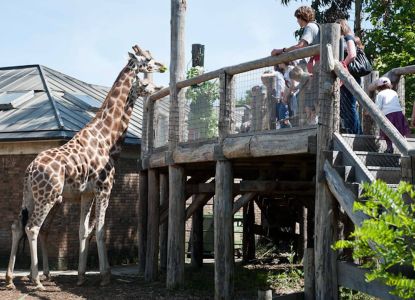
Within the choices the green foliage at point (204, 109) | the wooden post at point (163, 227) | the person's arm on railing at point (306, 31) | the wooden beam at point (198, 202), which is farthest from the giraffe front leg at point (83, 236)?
the person's arm on railing at point (306, 31)

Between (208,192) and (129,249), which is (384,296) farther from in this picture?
(129,249)

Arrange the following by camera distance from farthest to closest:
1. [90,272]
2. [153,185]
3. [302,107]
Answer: [90,272] < [153,185] < [302,107]

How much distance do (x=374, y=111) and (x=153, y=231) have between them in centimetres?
679

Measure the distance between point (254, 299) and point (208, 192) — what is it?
7.23ft

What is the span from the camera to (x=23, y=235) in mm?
12891

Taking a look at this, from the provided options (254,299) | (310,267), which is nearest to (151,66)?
(254,299)

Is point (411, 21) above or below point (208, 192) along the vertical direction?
above

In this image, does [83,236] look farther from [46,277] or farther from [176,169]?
[176,169]

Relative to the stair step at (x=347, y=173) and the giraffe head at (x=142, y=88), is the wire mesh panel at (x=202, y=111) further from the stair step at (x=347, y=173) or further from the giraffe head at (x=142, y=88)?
the stair step at (x=347, y=173)

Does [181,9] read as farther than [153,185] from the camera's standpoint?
No

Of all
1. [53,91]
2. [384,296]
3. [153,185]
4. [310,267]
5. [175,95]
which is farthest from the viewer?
[53,91]

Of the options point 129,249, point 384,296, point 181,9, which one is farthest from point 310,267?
point 129,249

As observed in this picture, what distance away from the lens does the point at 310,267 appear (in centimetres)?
846

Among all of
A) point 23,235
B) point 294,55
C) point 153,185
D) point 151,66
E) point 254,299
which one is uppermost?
point 151,66
